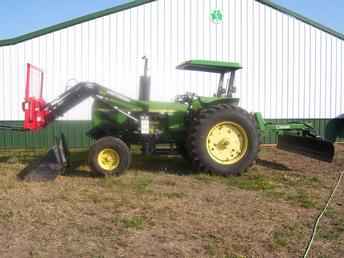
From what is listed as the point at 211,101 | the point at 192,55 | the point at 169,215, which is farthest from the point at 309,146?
the point at 192,55

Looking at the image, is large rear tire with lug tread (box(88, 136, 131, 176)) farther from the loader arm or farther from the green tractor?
the loader arm

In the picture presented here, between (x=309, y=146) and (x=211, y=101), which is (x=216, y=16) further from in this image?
(x=309, y=146)

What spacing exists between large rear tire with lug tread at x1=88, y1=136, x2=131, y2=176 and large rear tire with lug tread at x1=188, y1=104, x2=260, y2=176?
117 centimetres

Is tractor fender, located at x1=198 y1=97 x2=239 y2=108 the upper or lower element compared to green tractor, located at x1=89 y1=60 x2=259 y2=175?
upper

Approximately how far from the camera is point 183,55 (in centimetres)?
1317

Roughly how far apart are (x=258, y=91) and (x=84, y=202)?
8822mm

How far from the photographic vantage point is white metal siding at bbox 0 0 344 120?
1240cm

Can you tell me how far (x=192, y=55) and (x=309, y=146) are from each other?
5320 mm

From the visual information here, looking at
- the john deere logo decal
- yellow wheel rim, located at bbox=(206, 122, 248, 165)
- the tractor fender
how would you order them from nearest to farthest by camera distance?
yellow wheel rim, located at bbox=(206, 122, 248, 165) < the tractor fender < the john deere logo decal

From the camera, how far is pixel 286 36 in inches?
545

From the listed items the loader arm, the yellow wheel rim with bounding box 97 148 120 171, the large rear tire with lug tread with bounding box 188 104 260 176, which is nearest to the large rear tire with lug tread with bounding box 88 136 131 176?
the yellow wheel rim with bounding box 97 148 120 171

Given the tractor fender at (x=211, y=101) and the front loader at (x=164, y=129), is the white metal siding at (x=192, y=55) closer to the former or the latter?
the front loader at (x=164, y=129)

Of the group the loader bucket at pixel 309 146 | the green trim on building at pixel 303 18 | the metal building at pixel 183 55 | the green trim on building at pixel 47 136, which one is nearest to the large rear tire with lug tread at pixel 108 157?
the loader bucket at pixel 309 146

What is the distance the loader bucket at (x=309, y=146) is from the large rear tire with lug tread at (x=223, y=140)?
130cm
